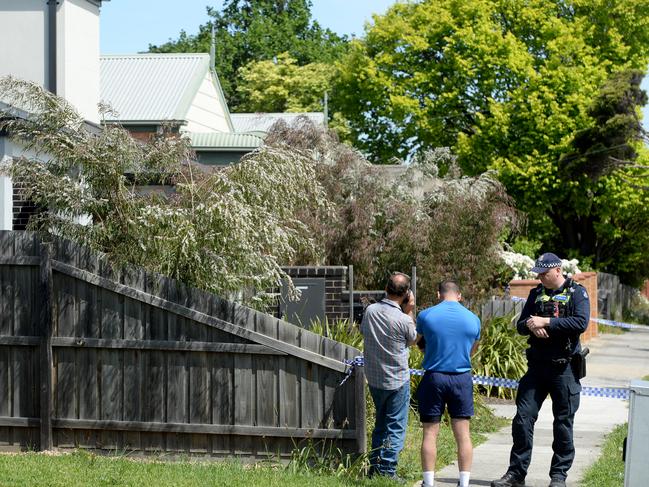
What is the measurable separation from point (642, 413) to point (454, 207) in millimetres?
11290

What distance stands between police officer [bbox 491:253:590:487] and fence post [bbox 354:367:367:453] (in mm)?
1156

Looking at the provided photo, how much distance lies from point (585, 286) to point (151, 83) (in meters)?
13.3

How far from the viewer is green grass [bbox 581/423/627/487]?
31.2ft

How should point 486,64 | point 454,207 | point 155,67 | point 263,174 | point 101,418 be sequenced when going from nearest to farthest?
point 101,418
point 263,174
point 454,207
point 155,67
point 486,64

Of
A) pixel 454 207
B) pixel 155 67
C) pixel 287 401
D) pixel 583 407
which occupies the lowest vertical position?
pixel 583 407

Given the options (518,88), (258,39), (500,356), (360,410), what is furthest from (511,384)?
(258,39)

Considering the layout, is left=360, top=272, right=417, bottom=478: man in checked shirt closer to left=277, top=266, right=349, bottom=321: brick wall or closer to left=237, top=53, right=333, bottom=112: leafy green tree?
left=277, top=266, right=349, bottom=321: brick wall

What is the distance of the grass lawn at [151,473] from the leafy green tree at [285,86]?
52878 mm

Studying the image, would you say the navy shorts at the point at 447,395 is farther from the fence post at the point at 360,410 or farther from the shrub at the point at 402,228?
the shrub at the point at 402,228

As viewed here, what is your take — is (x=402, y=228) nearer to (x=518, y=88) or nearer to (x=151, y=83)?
(x=151, y=83)

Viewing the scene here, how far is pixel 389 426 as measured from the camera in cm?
921

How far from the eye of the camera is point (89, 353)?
10188 millimetres

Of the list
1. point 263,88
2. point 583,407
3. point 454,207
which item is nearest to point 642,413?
point 583,407

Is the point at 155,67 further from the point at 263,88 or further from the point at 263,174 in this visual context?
the point at 263,88
